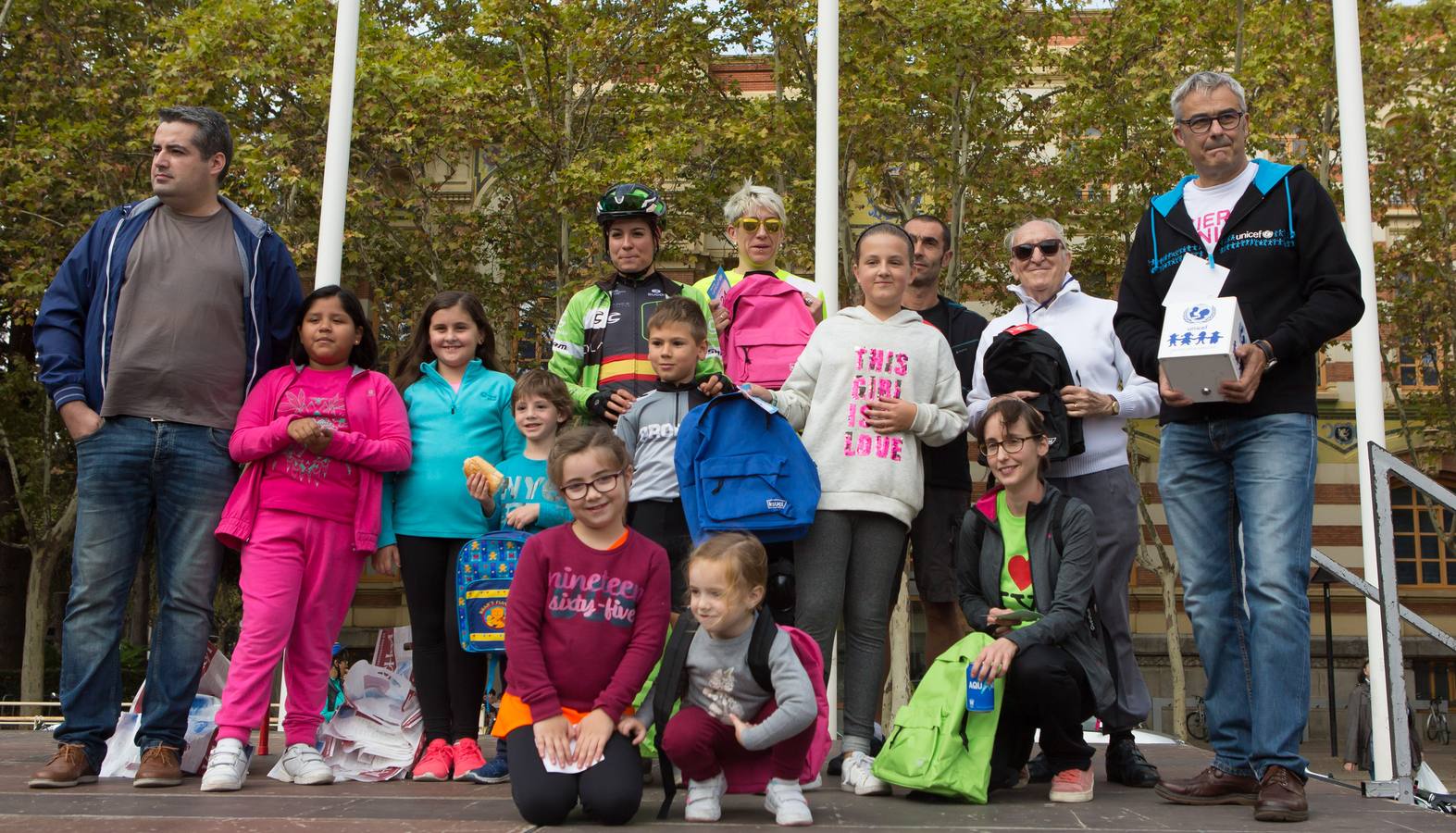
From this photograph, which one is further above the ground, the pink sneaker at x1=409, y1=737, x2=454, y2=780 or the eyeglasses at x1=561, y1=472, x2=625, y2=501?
the eyeglasses at x1=561, y1=472, x2=625, y2=501

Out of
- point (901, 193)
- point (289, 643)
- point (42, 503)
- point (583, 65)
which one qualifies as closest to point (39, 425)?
point (42, 503)

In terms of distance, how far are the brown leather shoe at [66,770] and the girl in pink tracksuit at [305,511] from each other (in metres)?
0.43

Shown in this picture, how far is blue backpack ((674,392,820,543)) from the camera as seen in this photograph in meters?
4.71

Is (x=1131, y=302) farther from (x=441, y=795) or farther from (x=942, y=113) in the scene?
(x=942, y=113)

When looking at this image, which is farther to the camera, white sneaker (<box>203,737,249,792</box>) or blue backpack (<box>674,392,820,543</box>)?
blue backpack (<box>674,392,820,543</box>)

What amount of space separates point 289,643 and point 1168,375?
350 centimetres

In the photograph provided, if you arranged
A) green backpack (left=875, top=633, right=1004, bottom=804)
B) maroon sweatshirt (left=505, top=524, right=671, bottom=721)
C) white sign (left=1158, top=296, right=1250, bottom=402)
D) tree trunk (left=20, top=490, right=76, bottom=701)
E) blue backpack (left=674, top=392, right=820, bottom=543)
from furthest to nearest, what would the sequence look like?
tree trunk (left=20, top=490, right=76, bottom=701) < blue backpack (left=674, top=392, right=820, bottom=543) < green backpack (left=875, top=633, right=1004, bottom=804) < maroon sweatshirt (left=505, top=524, right=671, bottom=721) < white sign (left=1158, top=296, right=1250, bottom=402)

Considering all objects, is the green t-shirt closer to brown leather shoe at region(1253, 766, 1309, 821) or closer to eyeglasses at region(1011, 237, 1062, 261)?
brown leather shoe at region(1253, 766, 1309, 821)

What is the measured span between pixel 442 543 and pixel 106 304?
1.59m

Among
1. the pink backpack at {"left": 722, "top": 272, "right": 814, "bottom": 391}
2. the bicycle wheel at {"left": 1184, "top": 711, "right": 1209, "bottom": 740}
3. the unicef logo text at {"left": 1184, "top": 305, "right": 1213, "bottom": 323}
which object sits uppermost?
the pink backpack at {"left": 722, "top": 272, "right": 814, "bottom": 391}

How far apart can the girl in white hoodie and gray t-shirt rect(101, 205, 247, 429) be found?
6.93 ft

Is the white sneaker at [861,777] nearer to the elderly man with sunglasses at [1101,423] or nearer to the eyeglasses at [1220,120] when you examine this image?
the elderly man with sunglasses at [1101,423]

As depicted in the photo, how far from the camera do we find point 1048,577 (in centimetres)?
470

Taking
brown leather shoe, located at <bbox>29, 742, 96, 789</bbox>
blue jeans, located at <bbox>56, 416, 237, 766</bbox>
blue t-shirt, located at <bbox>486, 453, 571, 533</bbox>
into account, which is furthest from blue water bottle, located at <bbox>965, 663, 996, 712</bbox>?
brown leather shoe, located at <bbox>29, 742, 96, 789</bbox>
